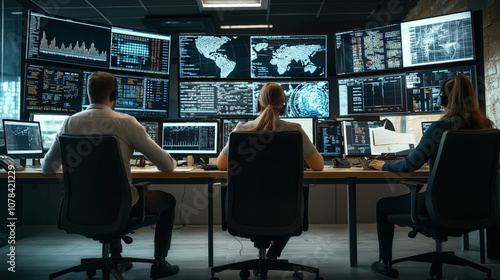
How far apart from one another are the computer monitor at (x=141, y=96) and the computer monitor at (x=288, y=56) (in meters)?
0.75

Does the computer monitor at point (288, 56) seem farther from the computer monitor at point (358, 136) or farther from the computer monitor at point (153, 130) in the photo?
the computer monitor at point (153, 130)

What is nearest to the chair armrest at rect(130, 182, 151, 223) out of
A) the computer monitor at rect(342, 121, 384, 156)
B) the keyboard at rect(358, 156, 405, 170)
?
the keyboard at rect(358, 156, 405, 170)

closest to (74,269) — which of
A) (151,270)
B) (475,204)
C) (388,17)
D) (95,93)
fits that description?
(151,270)

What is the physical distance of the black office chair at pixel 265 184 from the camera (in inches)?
62.3

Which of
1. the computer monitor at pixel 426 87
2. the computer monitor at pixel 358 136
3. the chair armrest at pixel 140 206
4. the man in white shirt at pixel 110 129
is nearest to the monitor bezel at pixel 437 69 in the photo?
the computer monitor at pixel 426 87

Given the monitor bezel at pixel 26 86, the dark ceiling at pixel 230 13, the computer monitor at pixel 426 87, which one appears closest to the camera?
the monitor bezel at pixel 26 86

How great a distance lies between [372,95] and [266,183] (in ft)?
5.03

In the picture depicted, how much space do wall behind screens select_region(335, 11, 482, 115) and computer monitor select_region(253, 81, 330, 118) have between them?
0.44 ft

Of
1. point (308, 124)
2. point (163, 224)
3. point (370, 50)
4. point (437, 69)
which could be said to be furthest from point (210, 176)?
point (437, 69)

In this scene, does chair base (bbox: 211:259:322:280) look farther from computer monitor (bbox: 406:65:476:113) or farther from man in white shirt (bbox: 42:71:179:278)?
computer monitor (bbox: 406:65:476:113)

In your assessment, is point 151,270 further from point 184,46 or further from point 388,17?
point 388,17

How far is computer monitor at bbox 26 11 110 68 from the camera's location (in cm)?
249

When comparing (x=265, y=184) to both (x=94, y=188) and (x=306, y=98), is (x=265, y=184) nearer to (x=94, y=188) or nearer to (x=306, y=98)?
(x=94, y=188)

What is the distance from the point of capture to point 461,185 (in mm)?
1760
